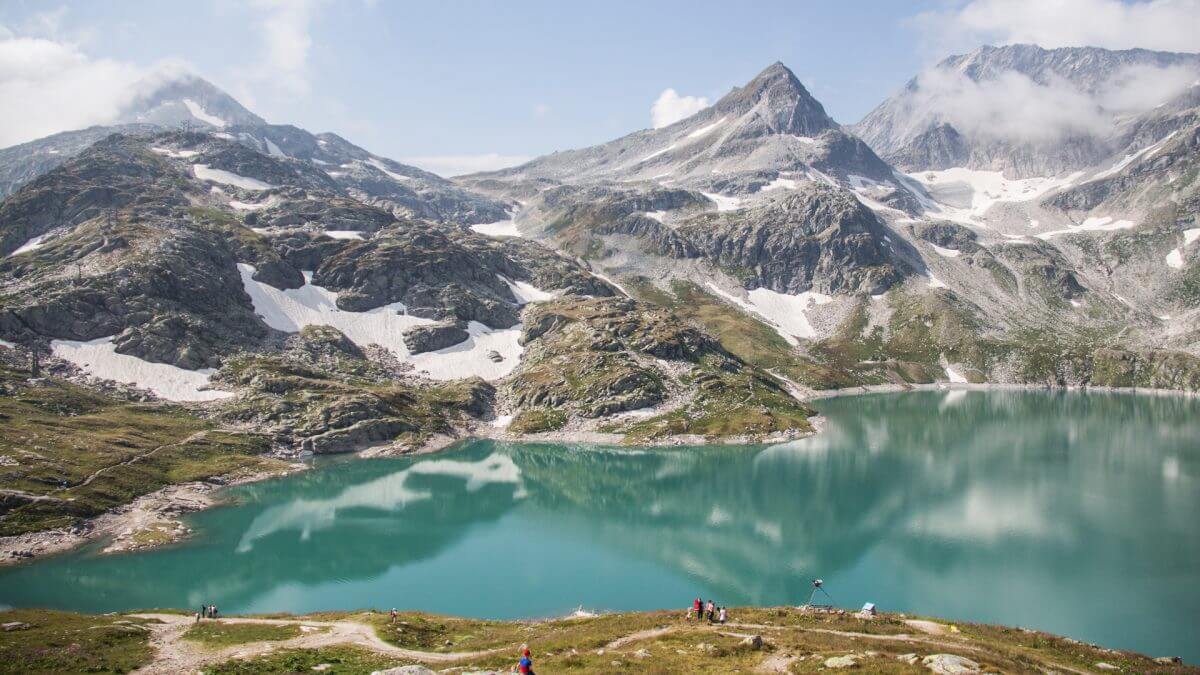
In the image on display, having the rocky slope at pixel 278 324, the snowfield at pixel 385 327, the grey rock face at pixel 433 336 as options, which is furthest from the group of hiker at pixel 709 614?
the grey rock face at pixel 433 336

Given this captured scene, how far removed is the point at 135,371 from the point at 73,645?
10754 centimetres

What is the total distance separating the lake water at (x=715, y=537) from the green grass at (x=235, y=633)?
16.4 meters

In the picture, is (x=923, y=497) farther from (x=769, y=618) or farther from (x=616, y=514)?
(x=769, y=618)

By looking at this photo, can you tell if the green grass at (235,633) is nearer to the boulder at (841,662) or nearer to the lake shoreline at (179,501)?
the boulder at (841,662)

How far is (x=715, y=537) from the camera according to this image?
77.8 m

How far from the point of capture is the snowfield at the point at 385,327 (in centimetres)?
16112

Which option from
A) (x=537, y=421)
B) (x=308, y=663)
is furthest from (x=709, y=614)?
(x=537, y=421)

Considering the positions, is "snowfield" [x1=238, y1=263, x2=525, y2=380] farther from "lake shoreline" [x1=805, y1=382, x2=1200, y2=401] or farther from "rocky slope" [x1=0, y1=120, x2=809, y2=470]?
"lake shoreline" [x1=805, y1=382, x2=1200, y2=401]

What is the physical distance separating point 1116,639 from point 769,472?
59.8m

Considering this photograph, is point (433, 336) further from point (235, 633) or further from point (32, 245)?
point (235, 633)

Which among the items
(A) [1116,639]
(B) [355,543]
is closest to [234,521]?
(B) [355,543]

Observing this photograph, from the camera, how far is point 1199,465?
105250mm

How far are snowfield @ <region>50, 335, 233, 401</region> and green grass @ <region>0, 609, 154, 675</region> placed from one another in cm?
8846

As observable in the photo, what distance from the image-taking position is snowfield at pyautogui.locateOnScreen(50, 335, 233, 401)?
12025cm
